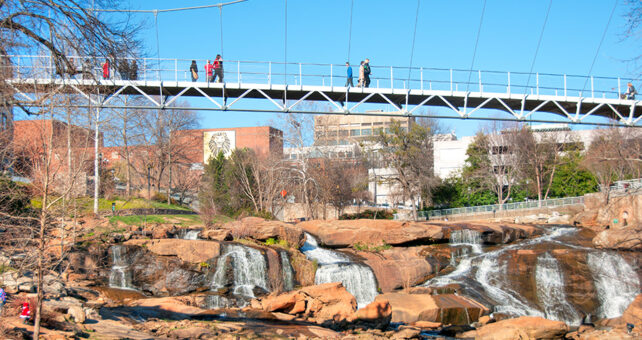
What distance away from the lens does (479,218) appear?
46.2m

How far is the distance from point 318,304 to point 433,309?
14.9ft

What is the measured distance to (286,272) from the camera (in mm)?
25703

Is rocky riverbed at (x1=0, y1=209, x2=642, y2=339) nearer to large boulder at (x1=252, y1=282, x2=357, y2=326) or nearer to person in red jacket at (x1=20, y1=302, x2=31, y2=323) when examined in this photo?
large boulder at (x1=252, y1=282, x2=357, y2=326)

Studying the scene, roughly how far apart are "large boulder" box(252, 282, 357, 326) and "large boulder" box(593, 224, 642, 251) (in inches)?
656

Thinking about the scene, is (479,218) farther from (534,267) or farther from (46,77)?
(46,77)

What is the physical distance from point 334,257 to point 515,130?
1236 inches

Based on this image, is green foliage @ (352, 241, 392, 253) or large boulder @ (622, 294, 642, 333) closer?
large boulder @ (622, 294, 642, 333)

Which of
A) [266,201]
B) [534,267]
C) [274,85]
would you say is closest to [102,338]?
[274,85]

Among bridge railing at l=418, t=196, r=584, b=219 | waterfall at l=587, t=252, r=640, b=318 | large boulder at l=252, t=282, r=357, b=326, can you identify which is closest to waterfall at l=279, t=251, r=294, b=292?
large boulder at l=252, t=282, r=357, b=326

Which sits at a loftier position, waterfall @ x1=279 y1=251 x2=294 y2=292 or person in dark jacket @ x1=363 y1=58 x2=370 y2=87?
person in dark jacket @ x1=363 y1=58 x2=370 y2=87

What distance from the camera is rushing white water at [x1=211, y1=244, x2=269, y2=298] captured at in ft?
79.0

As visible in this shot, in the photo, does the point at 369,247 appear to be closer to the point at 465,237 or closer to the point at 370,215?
the point at 465,237

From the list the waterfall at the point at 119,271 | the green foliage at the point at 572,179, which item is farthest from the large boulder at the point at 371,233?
the green foliage at the point at 572,179

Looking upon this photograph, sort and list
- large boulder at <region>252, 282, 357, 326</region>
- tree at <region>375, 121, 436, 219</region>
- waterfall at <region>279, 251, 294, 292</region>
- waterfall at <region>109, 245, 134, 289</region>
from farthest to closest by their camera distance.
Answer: tree at <region>375, 121, 436, 219</region>
waterfall at <region>279, 251, 294, 292</region>
waterfall at <region>109, 245, 134, 289</region>
large boulder at <region>252, 282, 357, 326</region>
